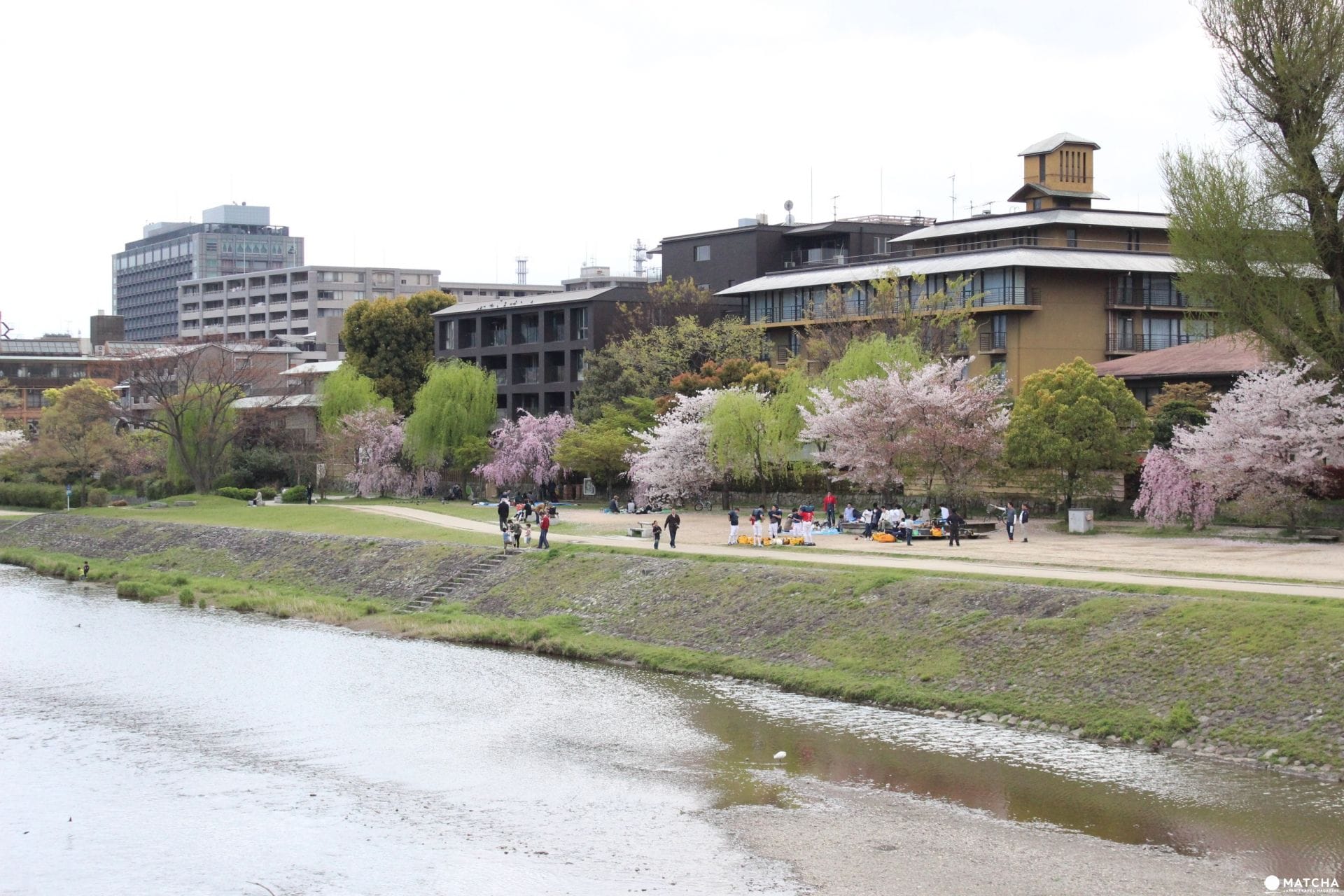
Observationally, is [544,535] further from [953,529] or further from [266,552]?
[266,552]

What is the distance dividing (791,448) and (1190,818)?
42088 millimetres

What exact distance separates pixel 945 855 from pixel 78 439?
261 ft

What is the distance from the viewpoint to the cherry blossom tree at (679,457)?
6350 centimetres

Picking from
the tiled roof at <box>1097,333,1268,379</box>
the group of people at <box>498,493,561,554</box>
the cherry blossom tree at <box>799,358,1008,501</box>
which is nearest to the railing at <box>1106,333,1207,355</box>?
the tiled roof at <box>1097,333,1268,379</box>

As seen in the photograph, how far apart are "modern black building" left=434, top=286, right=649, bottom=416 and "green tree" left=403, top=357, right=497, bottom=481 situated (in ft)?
9.54

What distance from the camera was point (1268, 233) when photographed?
46719 mm

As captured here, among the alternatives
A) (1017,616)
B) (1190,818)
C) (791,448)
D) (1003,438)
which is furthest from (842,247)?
(1190,818)

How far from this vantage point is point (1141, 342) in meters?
71.3

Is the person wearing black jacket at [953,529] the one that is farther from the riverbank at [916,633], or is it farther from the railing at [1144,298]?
the railing at [1144,298]

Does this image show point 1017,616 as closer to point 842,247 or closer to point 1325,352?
point 1325,352

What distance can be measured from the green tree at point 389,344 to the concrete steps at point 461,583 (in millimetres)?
49358

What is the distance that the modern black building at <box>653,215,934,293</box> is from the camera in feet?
293

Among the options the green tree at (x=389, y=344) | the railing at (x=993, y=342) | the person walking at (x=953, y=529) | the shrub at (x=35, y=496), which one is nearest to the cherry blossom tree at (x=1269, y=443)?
the person walking at (x=953, y=529)

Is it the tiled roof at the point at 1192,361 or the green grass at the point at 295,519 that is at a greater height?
the tiled roof at the point at 1192,361
